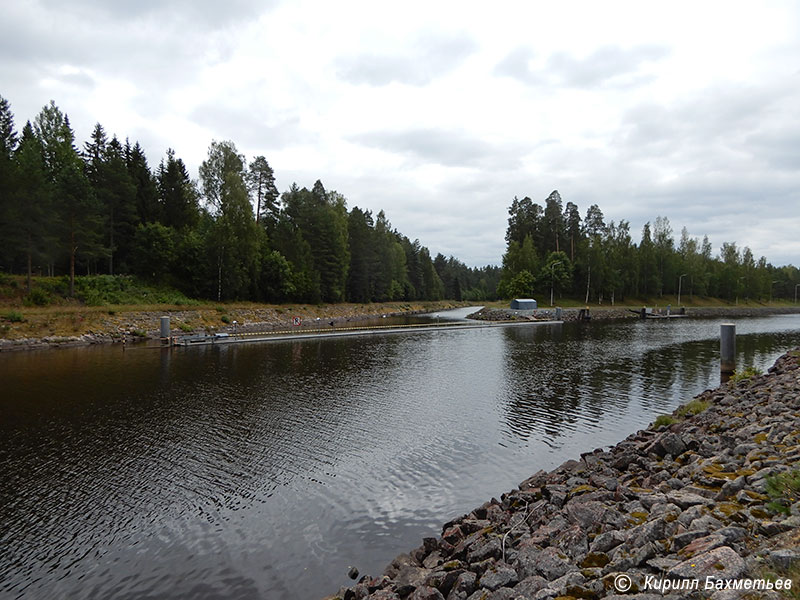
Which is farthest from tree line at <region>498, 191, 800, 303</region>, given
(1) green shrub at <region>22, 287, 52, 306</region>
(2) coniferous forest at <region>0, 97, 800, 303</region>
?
(1) green shrub at <region>22, 287, 52, 306</region>

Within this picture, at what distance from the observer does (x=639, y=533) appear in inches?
253

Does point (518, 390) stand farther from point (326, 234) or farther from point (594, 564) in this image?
point (326, 234)

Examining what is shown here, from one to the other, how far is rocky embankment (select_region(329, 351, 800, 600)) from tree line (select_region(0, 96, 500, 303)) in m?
54.9

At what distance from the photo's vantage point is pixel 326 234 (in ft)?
277

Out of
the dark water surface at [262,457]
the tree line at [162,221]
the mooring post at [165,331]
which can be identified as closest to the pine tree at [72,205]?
the tree line at [162,221]

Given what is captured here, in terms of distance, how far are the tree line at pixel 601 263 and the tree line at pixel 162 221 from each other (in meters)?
46.7

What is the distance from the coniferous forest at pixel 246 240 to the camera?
4969 centimetres

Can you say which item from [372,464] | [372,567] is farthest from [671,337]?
[372,567]

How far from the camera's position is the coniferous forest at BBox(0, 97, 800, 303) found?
49.7 meters

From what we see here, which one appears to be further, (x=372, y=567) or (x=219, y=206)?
(x=219, y=206)

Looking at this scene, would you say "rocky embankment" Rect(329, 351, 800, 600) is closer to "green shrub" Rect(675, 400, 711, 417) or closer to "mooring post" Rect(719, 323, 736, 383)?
"green shrub" Rect(675, 400, 711, 417)

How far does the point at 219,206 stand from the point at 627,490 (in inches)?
2699

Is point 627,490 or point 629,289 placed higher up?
point 629,289

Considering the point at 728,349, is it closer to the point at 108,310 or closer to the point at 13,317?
the point at 108,310
